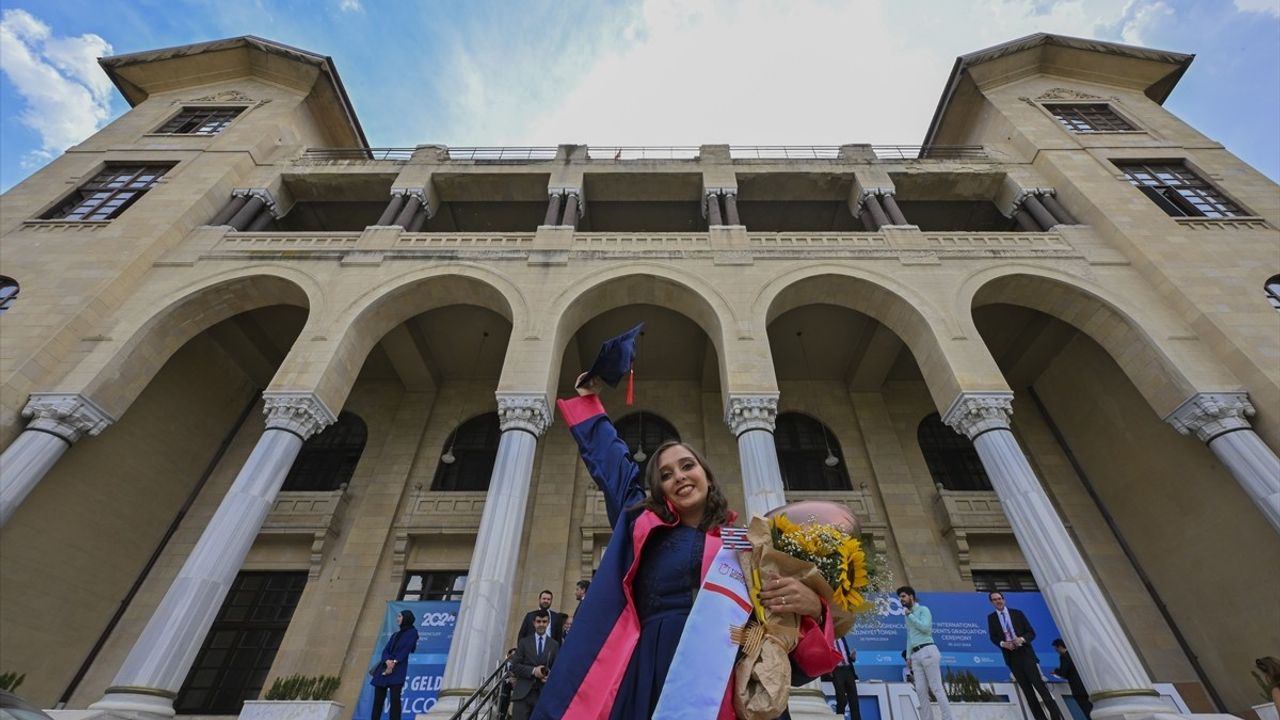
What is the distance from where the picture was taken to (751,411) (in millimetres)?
9469

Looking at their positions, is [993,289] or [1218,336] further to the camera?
[993,289]

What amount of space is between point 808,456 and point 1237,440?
753 centimetres

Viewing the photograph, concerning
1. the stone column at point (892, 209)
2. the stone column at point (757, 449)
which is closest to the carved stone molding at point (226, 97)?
the stone column at point (757, 449)

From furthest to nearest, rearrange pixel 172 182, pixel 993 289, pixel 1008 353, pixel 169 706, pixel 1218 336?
pixel 1008 353 → pixel 172 182 → pixel 993 289 → pixel 1218 336 → pixel 169 706

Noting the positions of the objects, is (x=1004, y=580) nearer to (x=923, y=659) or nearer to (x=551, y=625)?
(x=923, y=659)

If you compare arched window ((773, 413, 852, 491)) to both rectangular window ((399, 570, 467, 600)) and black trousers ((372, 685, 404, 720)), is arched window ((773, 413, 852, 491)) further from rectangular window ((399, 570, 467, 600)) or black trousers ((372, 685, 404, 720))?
black trousers ((372, 685, 404, 720))

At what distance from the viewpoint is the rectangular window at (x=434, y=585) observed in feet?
38.9

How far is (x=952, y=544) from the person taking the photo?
39.9ft

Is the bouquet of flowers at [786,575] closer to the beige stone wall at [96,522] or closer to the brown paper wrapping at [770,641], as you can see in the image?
the brown paper wrapping at [770,641]

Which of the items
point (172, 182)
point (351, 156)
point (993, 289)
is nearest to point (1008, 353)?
point (993, 289)

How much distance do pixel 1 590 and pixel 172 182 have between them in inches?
350

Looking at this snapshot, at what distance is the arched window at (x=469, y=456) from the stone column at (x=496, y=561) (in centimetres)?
411

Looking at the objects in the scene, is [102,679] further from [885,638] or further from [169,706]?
[885,638]

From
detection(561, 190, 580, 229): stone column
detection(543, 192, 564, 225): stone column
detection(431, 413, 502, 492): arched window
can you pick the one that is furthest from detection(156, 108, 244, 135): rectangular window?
detection(431, 413, 502, 492): arched window
